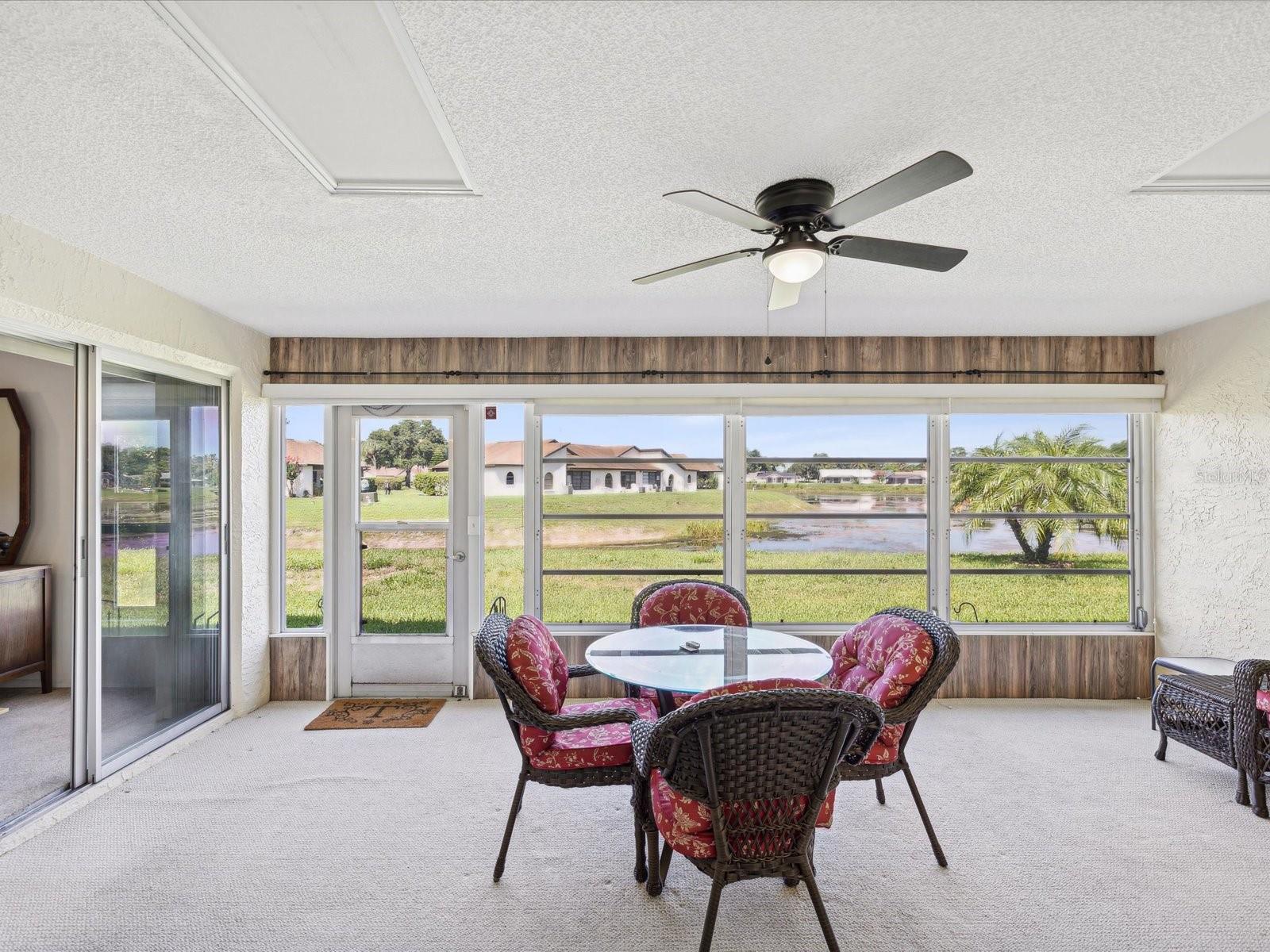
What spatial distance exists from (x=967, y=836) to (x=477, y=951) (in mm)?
1922

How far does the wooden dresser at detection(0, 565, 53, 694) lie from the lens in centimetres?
296

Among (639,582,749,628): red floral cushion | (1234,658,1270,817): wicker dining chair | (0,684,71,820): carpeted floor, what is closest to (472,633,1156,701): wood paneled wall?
(639,582,749,628): red floral cushion

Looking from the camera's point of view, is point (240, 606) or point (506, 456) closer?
point (240, 606)

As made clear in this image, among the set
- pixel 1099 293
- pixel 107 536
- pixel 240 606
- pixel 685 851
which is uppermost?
pixel 1099 293

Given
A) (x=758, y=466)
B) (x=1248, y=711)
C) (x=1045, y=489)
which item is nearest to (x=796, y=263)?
(x=758, y=466)

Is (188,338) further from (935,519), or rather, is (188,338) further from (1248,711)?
(1248,711)

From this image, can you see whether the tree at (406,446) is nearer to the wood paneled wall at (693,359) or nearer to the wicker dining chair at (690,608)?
the wood paneled wall at (693,359)

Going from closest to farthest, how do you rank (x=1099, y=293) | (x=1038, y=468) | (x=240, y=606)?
(x=1099, y=293), (x=240, y=606), (x=1038, y=468)

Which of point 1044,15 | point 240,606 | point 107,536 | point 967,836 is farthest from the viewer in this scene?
point 240,606

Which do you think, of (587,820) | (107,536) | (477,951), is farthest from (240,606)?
(477,951)

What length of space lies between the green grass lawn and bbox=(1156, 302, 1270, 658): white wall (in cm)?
41

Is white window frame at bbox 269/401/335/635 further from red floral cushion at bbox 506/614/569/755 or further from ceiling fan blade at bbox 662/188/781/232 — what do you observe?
ceiling fan blade at bbox 662/188/781/232

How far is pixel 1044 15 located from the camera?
4.57ft

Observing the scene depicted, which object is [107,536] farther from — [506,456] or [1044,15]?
[1044,15]
